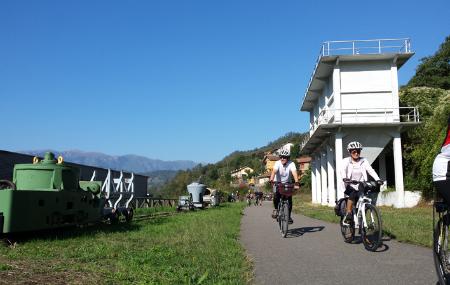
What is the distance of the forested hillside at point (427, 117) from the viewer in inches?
1112

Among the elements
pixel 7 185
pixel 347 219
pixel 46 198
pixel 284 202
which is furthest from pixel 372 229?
pixel 7 185

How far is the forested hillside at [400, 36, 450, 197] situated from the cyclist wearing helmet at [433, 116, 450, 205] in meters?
22.6

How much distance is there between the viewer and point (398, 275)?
237 inches

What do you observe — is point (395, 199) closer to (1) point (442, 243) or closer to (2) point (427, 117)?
(2) point (427, 117)

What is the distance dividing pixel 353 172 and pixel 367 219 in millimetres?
1067

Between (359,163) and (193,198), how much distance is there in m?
22.6

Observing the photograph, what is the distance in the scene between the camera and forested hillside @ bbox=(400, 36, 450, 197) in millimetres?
28250

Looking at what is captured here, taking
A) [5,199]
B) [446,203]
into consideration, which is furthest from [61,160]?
[446,203]

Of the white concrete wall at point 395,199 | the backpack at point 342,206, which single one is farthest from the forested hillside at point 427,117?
the backpack at point 342,206

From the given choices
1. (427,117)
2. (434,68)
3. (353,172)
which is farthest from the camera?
(434,68)

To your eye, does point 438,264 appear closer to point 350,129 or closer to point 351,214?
point 351,214

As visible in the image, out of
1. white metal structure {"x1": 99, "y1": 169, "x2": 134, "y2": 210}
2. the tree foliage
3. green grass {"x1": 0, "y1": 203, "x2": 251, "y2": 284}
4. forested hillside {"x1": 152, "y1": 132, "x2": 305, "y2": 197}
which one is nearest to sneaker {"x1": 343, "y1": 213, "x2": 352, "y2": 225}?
green grass {"x1": 0, "y1": 203, "x2": 251, "y2": 284}

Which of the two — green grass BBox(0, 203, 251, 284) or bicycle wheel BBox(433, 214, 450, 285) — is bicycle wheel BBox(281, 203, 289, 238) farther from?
bicycle wheel BBox(433, 214, 450, 285)

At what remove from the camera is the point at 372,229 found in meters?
8.21
